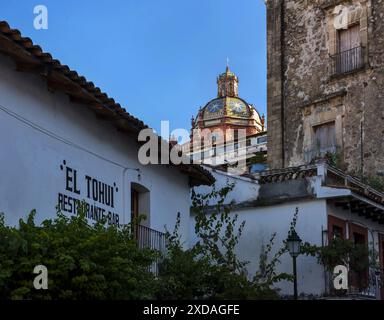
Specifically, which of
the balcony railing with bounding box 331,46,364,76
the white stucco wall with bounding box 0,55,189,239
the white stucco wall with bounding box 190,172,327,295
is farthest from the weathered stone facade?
the white stucco wall with bounding box 0,55,189,239

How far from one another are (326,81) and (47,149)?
55.3 feet

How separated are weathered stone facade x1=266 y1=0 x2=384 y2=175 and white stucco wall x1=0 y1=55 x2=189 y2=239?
12.1 metres

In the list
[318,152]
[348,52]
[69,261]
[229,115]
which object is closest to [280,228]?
[318,152]

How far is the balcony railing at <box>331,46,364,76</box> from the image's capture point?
94.1ft

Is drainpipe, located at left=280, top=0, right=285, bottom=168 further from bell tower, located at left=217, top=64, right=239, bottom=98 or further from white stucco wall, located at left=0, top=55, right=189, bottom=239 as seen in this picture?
bell tower, located at left=217, top=64, right=239, bottom=98

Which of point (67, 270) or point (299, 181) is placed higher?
point (299, 181)

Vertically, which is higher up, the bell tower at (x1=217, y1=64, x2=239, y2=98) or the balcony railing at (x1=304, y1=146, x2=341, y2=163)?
the bell tower at (x1=217, y1=64, x2=239, y2=98)

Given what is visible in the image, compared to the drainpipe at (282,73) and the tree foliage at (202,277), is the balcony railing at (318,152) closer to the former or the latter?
the drainpipe at (282,73)

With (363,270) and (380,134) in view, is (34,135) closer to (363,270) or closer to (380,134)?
(363,270)
